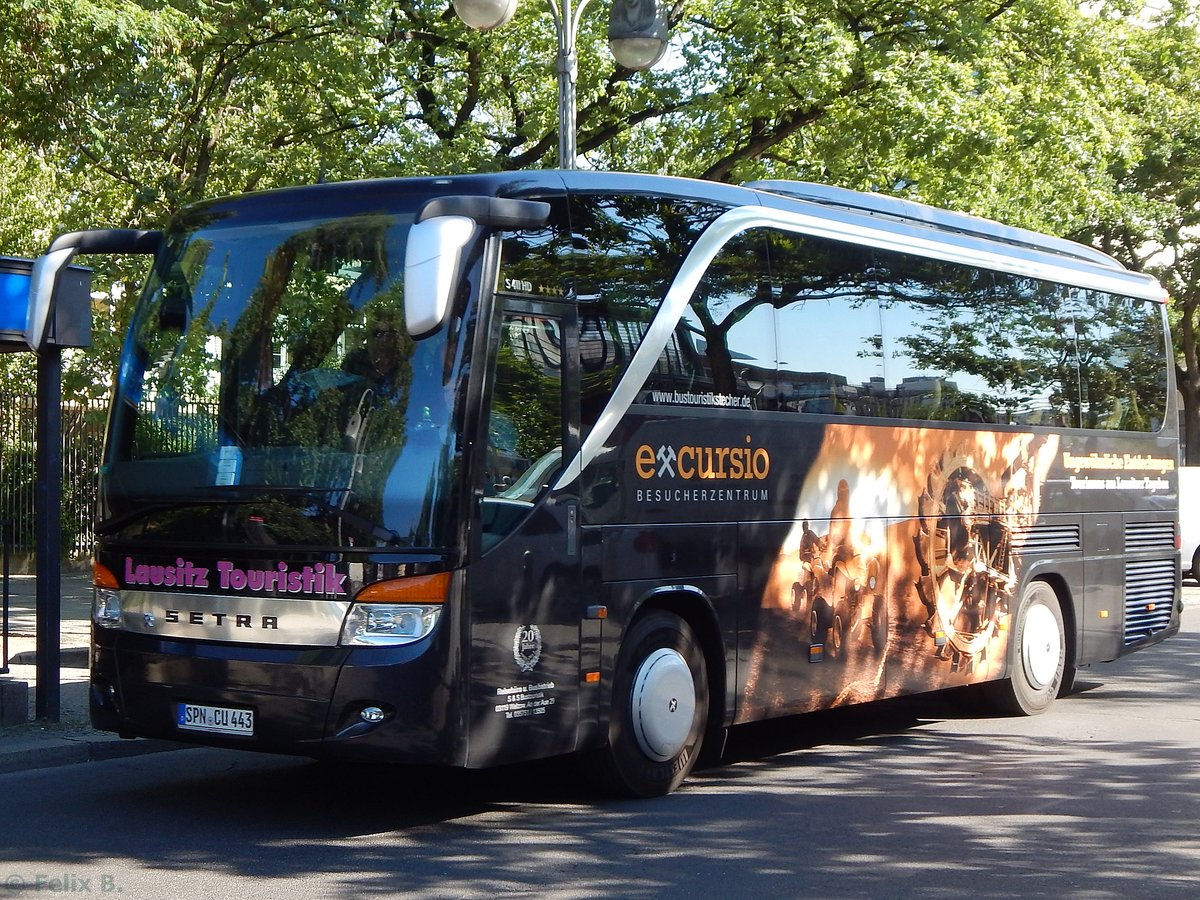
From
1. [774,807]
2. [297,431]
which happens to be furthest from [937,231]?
[297,431]

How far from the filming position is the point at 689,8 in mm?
21906

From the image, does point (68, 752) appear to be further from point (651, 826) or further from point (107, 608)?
point (651, 826)

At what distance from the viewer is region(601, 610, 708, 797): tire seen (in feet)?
26.9

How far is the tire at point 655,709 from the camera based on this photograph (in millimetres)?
8188

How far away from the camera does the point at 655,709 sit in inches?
328

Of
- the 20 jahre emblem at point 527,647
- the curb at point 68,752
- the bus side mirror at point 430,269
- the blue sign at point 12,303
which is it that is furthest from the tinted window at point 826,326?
the blue sign at point 12,303

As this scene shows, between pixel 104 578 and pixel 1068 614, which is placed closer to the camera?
pixel 104 578

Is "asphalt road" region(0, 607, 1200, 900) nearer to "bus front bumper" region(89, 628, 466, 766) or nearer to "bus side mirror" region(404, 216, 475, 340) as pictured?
"bus front bumper" region(89, 628, 466, 766)

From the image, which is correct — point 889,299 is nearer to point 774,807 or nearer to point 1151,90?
point 774,807

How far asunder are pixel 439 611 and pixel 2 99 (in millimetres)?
11339

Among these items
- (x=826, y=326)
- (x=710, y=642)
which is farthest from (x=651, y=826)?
(x=826, y=326)

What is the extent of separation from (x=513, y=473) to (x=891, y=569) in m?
3.63

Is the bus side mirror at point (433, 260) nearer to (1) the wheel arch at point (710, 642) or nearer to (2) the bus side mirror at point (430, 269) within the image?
(2) the bus side mirror at point (430, 269)

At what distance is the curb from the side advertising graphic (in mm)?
3640
